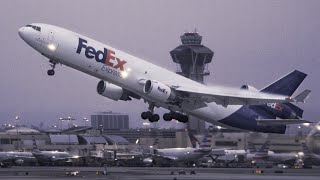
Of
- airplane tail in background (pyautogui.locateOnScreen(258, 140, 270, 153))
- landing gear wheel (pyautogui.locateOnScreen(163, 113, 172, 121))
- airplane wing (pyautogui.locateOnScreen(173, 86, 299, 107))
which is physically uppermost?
airplane wing (pyautogui.locateOnScreen(173, 86, 299, 107))

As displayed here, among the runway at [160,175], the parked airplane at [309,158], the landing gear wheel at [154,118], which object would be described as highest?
the landing gear wheel at [154,118]

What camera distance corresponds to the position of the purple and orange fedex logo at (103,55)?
73000mm

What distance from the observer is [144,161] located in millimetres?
133250

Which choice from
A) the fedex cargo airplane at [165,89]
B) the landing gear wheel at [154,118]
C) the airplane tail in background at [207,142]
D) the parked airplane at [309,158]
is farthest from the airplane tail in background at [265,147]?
the landing gear wheel at [154,118]

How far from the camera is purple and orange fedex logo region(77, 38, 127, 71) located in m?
73.0

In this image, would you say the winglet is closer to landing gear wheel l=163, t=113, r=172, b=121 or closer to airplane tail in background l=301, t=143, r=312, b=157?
landing gear wheel l=163, t=113, r=172, b=121

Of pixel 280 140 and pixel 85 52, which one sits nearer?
pixel 85 52

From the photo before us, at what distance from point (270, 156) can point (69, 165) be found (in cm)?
3646

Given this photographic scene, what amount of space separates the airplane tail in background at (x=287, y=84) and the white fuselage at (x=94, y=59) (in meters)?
13.8

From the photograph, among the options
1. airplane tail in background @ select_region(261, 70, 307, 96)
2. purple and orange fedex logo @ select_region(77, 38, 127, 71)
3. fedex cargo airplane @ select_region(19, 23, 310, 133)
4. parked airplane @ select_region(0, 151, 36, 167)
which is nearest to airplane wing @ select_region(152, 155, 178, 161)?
parked airplane @ select_region(0, 151, 36, 167)

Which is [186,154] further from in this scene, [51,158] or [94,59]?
[94,59]

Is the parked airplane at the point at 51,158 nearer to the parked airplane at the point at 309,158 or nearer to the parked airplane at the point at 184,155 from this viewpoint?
the parked airplane at the point at 184,155

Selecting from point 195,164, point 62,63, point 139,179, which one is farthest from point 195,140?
point 62,63

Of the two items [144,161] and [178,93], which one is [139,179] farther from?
[144,161]
